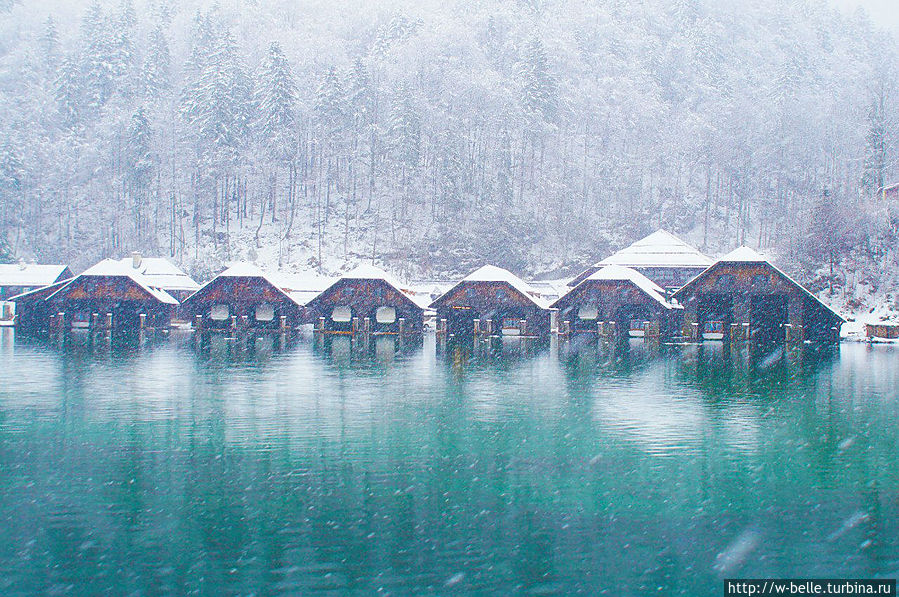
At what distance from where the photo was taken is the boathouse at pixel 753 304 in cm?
4241

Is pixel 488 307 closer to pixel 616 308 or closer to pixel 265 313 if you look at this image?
pixel 616 308

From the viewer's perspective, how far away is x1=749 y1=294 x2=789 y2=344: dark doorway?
44562 mm

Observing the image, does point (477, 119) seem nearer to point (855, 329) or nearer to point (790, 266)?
point (790, 266)

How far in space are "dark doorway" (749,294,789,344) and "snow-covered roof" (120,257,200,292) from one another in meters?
44.7

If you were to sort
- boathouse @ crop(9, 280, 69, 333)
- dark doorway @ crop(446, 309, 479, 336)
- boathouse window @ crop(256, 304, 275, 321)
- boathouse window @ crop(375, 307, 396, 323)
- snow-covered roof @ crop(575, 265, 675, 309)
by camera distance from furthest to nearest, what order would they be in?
boathouse window @ crop(256, 304, 275, 321) < boathouse window @ crop(375, 307, 396, 323) < boathouse @ crop(9, 280, 69, 333) < dark doorway @ crop(446, 309, 479, 336) < snow-covered roof @ crop(575, 265, 675, 309)

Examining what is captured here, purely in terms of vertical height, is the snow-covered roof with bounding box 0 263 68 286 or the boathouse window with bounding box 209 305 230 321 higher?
the snow-covered roof with bounding box 0 263 68 286

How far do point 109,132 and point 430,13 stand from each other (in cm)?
5385

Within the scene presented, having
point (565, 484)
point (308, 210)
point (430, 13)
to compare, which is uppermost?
point (430, 13)

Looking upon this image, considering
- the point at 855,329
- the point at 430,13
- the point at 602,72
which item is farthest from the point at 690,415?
the point at 430,13

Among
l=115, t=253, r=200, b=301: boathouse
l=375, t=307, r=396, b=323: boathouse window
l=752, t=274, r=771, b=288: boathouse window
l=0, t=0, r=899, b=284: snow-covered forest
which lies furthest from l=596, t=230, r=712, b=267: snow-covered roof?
l=115, t=253, r=200, b=301: boathouse

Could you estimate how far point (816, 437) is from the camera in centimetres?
1513

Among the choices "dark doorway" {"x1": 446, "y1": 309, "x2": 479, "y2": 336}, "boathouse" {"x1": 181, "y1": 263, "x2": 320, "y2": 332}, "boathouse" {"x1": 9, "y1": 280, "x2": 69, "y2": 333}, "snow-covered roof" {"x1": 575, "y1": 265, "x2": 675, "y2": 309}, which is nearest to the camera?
"snow-covered roof" {"x1": 575, "y1": 265, "x2": 675, "y2": 309}

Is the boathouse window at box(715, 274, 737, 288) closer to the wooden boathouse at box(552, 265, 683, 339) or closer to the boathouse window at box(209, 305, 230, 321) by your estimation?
the wooden boathouse at box(552, 265, 683, 339)

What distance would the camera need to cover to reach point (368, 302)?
1927 inches
